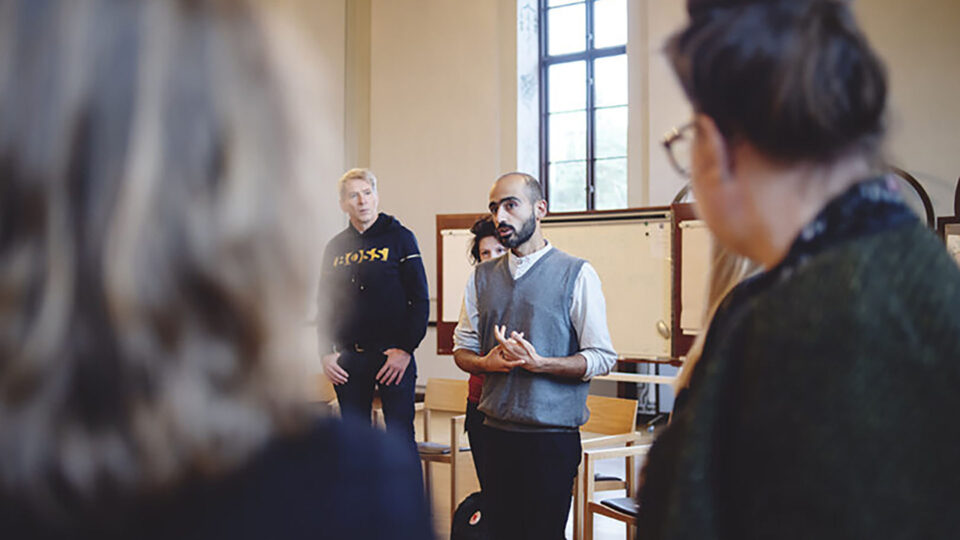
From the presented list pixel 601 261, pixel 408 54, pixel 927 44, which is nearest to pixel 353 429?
pixel 601 261

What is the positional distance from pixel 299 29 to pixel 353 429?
0.32 meters

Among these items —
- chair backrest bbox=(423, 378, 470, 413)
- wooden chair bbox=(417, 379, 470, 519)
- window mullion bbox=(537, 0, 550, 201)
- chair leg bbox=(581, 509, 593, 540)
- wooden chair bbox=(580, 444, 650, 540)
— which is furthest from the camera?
window mullion bbox=(537, 0, 550, 201)

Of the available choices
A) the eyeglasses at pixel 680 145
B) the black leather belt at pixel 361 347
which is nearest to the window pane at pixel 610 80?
the black leather belt at pixel 361 347

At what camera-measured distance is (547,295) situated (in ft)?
9.23

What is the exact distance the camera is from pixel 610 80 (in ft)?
27.3

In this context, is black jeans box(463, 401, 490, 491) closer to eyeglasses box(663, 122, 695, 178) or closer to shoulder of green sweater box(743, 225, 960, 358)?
eyeglasses box(663, 122, 695, 178)

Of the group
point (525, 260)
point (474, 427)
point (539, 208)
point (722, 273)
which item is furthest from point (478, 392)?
point (722, 273)

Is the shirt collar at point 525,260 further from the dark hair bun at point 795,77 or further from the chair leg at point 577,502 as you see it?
the dark hair bun at point 795,77

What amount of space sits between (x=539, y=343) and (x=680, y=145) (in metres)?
1.84

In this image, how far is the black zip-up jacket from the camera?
12.6ft

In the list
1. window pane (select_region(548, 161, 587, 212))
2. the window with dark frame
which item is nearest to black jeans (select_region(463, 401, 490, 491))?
the window with dark frame

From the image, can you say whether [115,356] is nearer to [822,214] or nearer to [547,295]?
[822,214]

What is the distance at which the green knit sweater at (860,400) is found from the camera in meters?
0.70

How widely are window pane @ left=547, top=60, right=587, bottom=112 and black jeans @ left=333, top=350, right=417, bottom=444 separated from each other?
550cm
